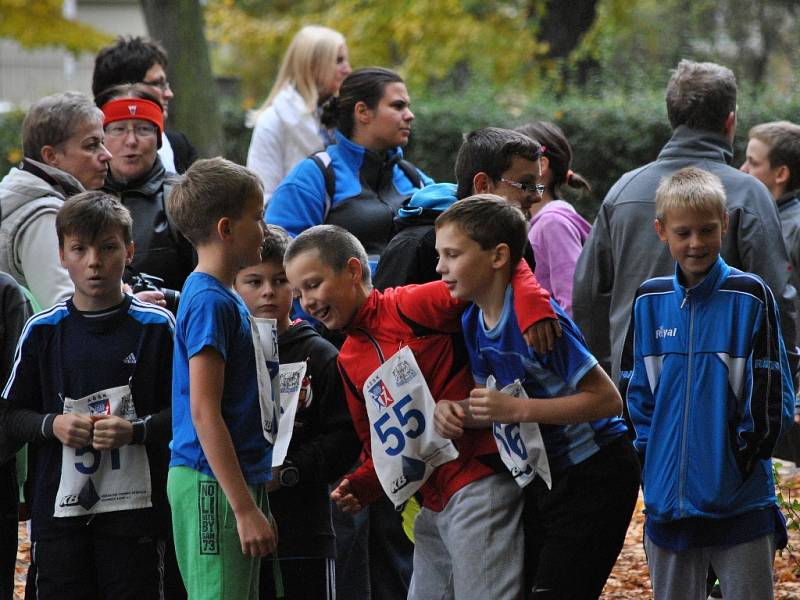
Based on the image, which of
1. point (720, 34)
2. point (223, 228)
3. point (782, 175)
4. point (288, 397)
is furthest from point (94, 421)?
point (720, 34)

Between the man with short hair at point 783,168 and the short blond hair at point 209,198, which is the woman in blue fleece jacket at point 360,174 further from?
the man with short hair at point 783,168

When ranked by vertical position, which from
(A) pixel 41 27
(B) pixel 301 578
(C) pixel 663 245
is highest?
(A) pixel 41 27

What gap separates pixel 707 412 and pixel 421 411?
99cm

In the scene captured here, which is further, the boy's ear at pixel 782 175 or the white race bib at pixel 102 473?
the boy's ear at pixel 782 175

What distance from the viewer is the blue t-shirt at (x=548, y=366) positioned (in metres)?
3.82

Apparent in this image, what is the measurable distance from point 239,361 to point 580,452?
44.1 inches

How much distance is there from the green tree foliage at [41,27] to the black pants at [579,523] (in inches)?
778

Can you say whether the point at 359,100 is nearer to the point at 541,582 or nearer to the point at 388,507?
the point at 388,507

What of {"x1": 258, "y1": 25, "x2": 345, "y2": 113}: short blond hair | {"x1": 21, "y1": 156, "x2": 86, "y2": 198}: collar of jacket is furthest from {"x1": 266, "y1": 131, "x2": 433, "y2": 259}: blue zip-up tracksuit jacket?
{"x1": 258, "y1": 25, "x2": 345, "y2": 113}: short blond hair

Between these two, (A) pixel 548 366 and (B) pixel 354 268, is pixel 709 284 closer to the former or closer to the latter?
(A) pixel 548 366

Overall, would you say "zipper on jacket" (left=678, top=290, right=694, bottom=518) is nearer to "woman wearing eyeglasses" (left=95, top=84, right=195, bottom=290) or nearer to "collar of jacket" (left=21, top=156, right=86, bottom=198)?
"woman wearing eyeglasses" (left=95, top=84, right=195, bottom=290)

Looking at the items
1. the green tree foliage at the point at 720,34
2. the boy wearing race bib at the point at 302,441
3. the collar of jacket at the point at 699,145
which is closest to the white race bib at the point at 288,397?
the boy wearing race bib at the point at 302,441

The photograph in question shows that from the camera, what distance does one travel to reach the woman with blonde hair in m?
7.39

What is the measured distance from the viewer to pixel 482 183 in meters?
4.59
